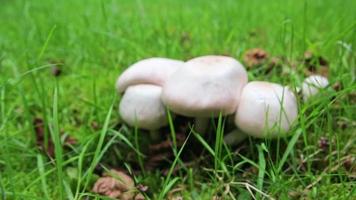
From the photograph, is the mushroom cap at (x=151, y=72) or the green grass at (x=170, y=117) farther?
the mushroom cap at (x=151, y=72)

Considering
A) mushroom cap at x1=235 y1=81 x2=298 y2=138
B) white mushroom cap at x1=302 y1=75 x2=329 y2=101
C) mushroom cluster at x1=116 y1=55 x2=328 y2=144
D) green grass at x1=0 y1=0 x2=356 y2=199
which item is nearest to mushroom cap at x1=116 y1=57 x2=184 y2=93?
mushroom cluster at x1=116 y1=55 x2=328 y2=144

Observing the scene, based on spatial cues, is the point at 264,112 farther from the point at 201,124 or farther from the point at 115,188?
the point at 115,188

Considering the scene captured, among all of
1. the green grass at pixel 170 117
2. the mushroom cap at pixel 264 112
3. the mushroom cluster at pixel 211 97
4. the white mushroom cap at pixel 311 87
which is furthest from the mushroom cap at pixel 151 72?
the white mushroom cap at pixel 311 87

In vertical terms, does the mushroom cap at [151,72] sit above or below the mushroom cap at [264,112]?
above

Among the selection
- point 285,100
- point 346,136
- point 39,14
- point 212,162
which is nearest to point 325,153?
point 346,136

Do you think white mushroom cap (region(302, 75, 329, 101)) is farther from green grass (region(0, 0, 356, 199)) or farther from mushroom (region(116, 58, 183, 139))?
mushroom (region(116, 58, 183, 139))

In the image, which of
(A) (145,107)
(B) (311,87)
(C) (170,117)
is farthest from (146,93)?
(B) (311,87)

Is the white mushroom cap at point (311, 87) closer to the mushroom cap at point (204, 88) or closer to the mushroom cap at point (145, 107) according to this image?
the mushroom cap at point (204, 88)

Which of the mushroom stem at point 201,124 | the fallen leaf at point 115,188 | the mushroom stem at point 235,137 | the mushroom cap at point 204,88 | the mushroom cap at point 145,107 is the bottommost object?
the fallen leaf at point 115,188
